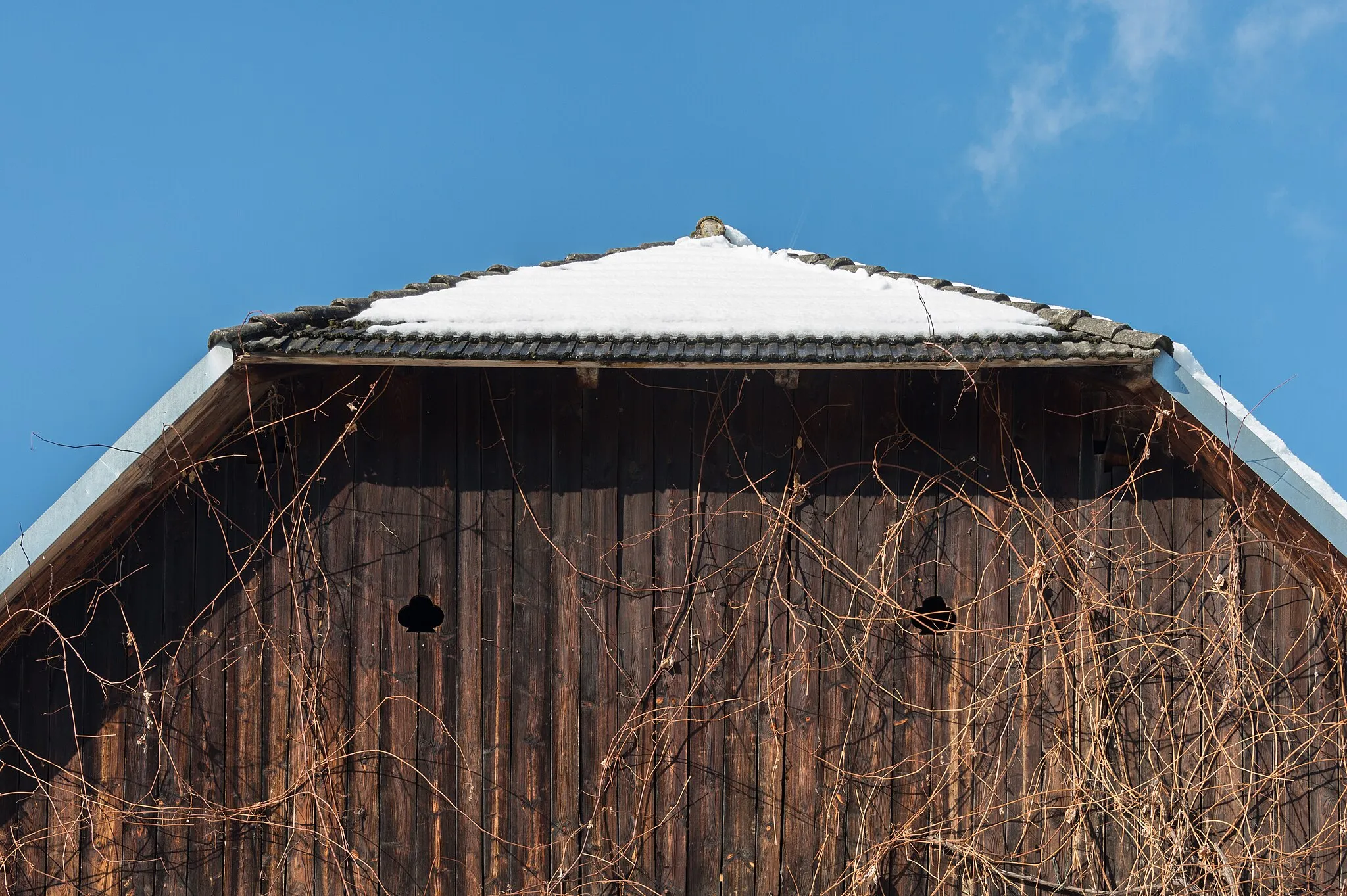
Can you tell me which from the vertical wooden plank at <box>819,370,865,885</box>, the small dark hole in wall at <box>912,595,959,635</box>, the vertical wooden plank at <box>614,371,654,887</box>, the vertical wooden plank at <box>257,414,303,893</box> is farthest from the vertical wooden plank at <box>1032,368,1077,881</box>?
the vertical wooden plank at <box>257,414,303,893</box>

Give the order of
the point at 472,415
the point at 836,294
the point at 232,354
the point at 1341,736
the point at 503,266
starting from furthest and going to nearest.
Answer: the point at 503,266 < the point at 836,294 < the point at 472,415 < the point at 1341,736 < the point at 232,354

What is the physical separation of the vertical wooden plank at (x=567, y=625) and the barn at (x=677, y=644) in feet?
0.05

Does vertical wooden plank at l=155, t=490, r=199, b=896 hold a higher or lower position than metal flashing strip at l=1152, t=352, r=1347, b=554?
lower

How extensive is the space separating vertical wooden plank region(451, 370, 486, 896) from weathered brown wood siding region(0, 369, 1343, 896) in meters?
0.01

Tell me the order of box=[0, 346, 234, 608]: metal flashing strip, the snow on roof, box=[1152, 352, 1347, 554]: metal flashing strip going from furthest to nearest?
the snow on roof
box=[0, 346, 234, 608]: metal flashing strip
box=[1152, 352, 1347, 554]: metal flashing strip

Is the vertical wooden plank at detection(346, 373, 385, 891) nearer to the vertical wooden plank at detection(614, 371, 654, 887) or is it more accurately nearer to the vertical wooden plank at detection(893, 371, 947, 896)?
the vertical wooden plank at detection(614, 371, 654, 887)

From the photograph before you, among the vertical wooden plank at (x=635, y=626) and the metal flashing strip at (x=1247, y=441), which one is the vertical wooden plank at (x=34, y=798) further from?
the metal flashing strip at (x=1247, y=441)

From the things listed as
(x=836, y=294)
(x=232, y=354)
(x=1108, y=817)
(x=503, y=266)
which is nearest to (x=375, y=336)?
(x=232, y=354)

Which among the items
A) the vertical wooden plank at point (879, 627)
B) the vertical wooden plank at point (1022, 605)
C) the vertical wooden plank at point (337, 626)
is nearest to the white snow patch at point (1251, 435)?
the vertical wooden plank at point (1022, 605)

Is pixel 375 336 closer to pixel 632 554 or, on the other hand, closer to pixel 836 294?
pixel 632 554

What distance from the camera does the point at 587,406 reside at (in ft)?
12.8

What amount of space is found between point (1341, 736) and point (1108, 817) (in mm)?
Result: 1120

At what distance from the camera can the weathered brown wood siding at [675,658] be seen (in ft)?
12.1

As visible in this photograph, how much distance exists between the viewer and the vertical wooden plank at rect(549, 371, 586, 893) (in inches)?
147
